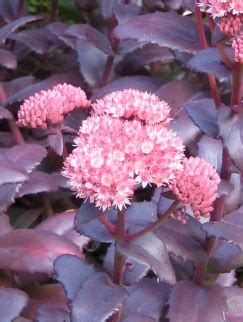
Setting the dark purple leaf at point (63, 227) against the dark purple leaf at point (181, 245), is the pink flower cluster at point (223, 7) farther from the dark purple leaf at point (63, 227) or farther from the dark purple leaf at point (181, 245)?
the dark purple leaf at point (63, 227)

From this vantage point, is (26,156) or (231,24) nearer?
(231,24)

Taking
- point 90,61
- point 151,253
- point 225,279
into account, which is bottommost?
point 225,279

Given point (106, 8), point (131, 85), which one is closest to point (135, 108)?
point (131, 85)

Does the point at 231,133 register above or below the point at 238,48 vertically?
below

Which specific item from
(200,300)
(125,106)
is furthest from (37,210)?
(125,106)

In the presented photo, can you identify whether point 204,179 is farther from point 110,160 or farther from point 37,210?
point 37,210

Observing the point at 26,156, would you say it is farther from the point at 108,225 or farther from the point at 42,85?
the point at 42,85
